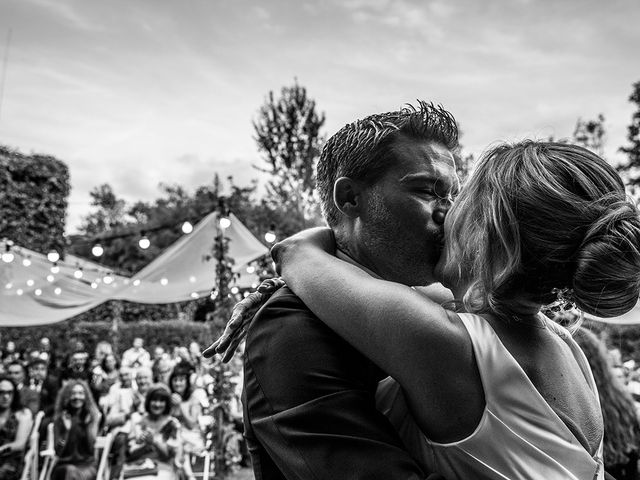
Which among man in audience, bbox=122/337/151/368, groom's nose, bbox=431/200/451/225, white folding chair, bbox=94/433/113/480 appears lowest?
man in audience, bbox=122/337/151/368

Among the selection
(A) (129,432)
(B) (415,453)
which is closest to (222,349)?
(B) (415,453)

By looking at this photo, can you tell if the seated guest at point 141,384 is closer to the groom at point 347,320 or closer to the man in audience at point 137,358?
the man in audience at point 137,358

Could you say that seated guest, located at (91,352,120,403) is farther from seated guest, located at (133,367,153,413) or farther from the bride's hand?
the bride's hand

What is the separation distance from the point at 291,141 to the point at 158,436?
103ft

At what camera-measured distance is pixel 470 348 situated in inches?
46.0

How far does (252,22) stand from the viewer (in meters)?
16.1

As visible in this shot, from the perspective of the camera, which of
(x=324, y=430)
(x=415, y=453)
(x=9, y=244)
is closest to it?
(x=324, y=430)

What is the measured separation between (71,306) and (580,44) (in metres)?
12.9

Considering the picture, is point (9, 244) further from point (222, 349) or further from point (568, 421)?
point (568, 421)

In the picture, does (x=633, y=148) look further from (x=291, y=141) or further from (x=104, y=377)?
(x=104, y=377)

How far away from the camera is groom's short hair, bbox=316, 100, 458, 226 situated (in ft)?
5.07

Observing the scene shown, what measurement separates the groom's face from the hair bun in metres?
0.41

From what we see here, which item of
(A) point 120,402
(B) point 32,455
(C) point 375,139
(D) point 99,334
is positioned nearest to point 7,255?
(A) point 120,402

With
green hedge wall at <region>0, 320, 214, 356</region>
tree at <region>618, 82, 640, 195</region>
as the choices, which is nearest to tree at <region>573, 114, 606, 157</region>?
tree at <region>618, 82, 640, 195</region>
